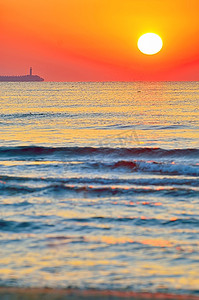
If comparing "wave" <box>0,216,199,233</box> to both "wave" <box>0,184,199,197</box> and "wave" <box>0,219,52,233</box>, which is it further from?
"wave" <box>0,184,199,197</box>

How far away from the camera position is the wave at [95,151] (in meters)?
24.5

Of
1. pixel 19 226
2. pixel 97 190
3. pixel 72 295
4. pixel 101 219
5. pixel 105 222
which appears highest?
pixel 97 190

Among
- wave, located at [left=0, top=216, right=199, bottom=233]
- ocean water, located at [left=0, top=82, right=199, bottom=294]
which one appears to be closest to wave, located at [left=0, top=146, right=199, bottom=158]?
ocean water, located at [left=0, top=82, right=199, bottom=294]

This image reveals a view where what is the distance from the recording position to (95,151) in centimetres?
2623

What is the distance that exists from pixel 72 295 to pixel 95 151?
19176mm

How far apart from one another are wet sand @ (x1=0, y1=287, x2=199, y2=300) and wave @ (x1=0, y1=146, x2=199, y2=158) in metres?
16.8

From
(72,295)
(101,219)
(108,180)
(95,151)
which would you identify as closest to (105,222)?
(101,219)

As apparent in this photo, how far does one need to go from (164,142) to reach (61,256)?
20658 mm

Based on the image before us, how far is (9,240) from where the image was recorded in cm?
1022

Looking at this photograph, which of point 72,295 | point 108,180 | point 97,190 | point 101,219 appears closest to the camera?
point 72,295

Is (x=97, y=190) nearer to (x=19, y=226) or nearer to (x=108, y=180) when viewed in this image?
(x=108, y=180)

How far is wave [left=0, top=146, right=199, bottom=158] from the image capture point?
24.5 meters

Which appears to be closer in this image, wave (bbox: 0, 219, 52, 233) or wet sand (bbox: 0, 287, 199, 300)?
wet sand (bbox: 0, 287, 199, 300)

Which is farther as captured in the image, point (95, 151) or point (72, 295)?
point (95, 151)
